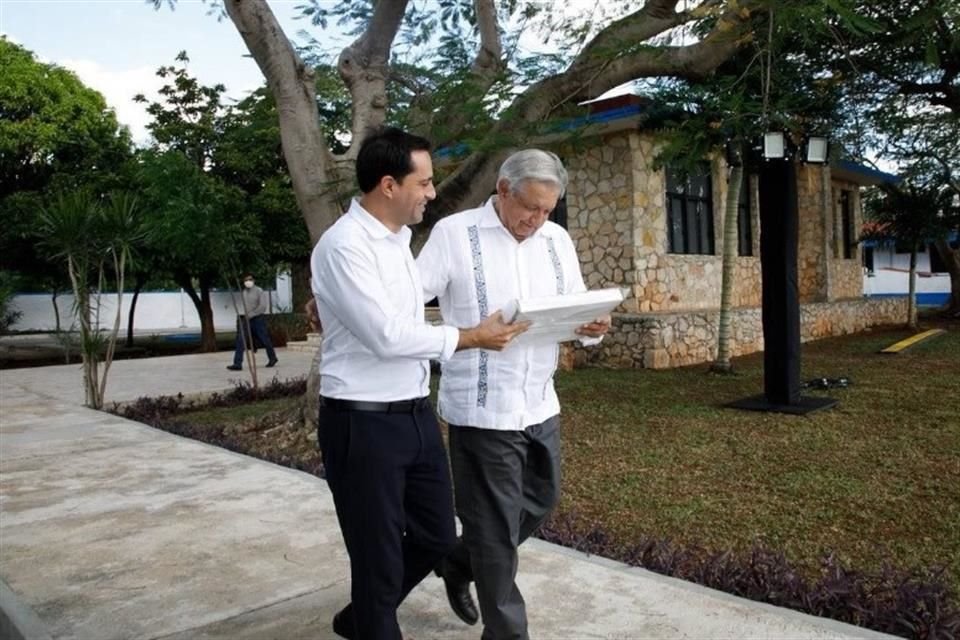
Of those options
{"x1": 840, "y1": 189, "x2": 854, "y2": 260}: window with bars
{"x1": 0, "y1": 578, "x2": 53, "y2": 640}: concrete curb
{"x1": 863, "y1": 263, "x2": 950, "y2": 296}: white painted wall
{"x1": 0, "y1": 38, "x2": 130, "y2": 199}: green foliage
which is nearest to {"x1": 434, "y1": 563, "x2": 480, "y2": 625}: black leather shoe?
{"x1": 0, "y1": 578, "x2": 53, "y2": 640}: concrete curb

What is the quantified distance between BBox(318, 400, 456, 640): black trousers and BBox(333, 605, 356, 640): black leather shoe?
14.2 inches

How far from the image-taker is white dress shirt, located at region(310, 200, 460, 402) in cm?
221

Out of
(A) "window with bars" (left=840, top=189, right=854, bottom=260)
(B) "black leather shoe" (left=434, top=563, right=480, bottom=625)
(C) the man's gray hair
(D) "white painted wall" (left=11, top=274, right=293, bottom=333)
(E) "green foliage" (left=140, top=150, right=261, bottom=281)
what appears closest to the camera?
(C) the man's gray hair

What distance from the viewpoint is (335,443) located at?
7.77ft

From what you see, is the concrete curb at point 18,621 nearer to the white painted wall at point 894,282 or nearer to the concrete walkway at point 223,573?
the concrete walkway at point 223,573

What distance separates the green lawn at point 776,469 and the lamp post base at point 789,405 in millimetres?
121

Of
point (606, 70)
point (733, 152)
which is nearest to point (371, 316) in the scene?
point (606, 70)

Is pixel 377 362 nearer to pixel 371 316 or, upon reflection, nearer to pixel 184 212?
pixel 371 316

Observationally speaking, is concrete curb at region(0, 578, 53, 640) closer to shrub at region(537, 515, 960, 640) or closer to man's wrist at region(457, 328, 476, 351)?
man's wrist at region(457, 328, 476, 351)

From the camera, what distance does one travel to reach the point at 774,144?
7195 mm

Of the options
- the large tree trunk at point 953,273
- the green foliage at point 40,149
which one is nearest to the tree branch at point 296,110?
the green foliage at point 40,149

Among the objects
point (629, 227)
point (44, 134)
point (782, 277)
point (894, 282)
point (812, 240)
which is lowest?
point (894, 282)

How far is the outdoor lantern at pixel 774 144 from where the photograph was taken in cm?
718

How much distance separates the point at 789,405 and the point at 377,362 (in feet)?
20.7
